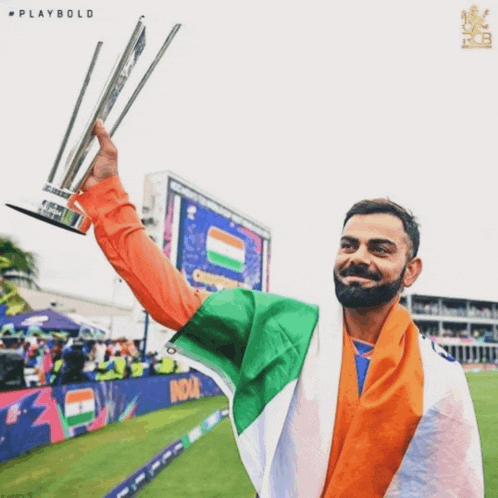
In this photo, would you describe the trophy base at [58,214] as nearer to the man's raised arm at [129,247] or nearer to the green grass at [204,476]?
the man's raised arm at [129,247]

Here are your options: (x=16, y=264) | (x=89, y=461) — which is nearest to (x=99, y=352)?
(x=89, y=461)

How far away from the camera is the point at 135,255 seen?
0.77 metres

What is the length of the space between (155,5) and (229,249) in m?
9.05

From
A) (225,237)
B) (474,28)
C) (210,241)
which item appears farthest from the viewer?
(225,237)

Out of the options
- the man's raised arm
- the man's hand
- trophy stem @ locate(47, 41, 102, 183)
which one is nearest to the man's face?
the man's raised arm

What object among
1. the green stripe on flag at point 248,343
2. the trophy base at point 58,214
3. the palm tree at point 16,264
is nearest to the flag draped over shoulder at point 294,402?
the green stripe on flag at point 248,343

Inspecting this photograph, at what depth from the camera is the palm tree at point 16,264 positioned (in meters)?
11.9

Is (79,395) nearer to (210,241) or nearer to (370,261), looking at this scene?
(370,261)

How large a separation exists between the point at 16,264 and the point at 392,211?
12939 millimetres

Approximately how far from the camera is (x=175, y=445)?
3.94 meters

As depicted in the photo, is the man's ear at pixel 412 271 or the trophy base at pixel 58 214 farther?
the man's ear at pixel 412 271

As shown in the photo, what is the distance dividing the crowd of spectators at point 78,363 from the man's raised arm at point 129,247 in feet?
12.1

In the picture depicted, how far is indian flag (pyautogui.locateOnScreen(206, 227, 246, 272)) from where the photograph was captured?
9680 millimetres

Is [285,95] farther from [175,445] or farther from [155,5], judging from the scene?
[175,445]
